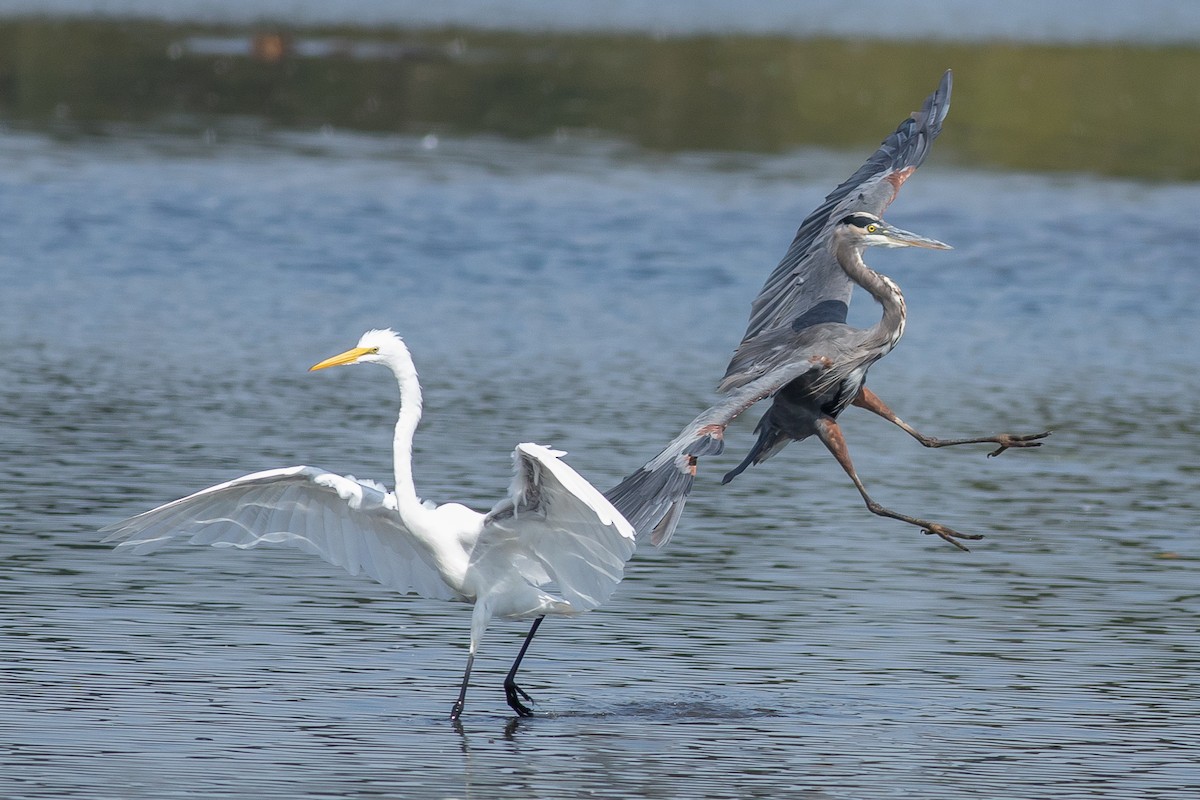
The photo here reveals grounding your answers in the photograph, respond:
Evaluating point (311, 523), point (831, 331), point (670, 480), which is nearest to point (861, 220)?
point (831, 331)

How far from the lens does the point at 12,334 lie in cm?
1636

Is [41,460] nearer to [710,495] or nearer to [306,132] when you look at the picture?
[710,495]

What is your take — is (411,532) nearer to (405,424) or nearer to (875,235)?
(405,424)

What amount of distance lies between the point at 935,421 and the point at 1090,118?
2064cm

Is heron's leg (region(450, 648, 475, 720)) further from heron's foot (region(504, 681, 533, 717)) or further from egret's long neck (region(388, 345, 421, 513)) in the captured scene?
egret's long neck (region(388, 345, 421, 513))

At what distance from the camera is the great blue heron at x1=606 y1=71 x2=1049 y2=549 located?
9.73 m

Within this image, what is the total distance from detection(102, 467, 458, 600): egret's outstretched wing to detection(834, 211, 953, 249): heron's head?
2654mm

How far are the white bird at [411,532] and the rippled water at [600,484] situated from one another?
16.9 inches

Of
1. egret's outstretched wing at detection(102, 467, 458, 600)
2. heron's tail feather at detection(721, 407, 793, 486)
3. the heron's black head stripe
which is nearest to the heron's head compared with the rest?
the heron's black head stripe

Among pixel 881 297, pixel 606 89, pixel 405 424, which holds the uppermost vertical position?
pixel 881 297

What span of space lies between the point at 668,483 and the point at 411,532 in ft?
4.08

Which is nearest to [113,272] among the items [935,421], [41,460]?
[41,460]

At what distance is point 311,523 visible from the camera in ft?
29.8

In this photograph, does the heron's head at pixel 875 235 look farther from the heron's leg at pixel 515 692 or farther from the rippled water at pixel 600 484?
the heron's leg at pixel 515 692
